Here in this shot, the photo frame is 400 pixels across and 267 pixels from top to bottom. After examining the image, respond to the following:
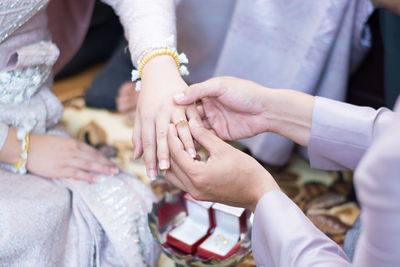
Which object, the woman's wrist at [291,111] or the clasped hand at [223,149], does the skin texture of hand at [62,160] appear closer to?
Answer: the clasped hand at [223,149]

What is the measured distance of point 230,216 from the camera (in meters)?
0.80

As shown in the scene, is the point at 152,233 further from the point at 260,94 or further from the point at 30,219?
the point at 260,94

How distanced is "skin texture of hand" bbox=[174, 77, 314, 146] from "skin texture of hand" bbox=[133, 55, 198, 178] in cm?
2

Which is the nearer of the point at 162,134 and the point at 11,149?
the point at 162,134

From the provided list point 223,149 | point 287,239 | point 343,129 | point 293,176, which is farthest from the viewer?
point 293,176

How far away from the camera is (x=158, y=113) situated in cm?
73

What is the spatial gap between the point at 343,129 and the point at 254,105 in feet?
0.51

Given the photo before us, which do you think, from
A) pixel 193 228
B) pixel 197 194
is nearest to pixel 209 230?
pixel 193 228

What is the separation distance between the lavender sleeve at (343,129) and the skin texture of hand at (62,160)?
40 cm

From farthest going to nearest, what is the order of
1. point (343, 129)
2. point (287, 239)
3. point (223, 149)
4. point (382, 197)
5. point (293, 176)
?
point (293, 176)
point (343, 129)
point (223, 149)
point (287, 239)
point (382, 197)

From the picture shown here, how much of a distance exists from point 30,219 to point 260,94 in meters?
0.44

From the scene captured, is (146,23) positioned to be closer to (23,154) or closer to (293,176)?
(23,154)

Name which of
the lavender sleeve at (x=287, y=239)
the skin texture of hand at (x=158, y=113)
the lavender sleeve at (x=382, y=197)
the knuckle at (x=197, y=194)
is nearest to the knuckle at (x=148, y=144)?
the skin texture of hand at (x=158, y=113)

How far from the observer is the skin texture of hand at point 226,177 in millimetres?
597
